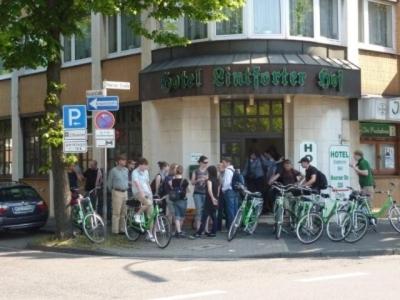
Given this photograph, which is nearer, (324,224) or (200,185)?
(324,224)

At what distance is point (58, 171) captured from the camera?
15.3 m

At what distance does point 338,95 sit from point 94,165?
6839 millimetres

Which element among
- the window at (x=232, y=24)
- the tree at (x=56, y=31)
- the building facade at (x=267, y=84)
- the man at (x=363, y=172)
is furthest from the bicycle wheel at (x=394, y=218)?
the window at (x=232, y=24)

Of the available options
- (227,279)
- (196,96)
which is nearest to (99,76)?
(196,96)

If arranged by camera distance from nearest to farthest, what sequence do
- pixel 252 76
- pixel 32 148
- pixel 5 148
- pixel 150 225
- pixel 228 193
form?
pixel 150 225 < pixel 228 193 < pixel 252 76 < pixel 32 148 < pixel 5 148

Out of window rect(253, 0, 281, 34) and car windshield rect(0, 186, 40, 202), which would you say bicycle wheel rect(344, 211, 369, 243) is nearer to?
window rect(253, 0, 281, 34)

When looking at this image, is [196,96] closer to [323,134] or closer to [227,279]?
[323,134]

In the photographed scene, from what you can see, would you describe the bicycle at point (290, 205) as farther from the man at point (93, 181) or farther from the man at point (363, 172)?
the man at point (93, 181)

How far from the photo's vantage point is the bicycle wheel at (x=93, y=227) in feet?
47.9

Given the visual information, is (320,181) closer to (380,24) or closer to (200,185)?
(200,185)

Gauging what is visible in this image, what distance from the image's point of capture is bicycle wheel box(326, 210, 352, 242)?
14102 mm

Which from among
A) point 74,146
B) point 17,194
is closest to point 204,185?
point 74,146

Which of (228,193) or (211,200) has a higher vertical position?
(228,193)

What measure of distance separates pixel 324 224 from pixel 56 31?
288 inches
